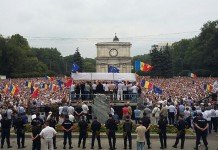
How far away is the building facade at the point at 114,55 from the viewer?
106m

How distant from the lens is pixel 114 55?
105812 millimetres

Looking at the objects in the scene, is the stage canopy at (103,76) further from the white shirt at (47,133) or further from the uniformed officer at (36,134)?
the white shirt at (47,133)

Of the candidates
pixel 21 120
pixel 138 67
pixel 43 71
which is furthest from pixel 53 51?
pixel 21 120

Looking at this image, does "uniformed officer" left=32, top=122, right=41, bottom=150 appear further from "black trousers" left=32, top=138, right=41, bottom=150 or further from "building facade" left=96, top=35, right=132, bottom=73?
"building facade" left=96, top=35, right=132, bottom=73

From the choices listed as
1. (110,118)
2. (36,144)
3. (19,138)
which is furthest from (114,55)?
(36,144)

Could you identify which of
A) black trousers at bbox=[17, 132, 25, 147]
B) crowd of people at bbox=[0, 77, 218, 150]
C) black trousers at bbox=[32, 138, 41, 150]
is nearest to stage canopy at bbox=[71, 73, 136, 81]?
crowd of people at bbox=[0, 77, 218, 150]

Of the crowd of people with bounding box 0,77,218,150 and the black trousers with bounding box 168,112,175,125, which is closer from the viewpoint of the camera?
the crowd of people with bounding box 0,77,218,150

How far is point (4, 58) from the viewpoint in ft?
315

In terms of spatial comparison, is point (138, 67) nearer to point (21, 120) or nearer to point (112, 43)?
point (21, 120)

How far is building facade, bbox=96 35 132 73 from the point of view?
→ 106 metres

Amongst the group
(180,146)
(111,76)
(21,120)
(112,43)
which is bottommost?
(180,146)

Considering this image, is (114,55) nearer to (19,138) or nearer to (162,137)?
(162,137)

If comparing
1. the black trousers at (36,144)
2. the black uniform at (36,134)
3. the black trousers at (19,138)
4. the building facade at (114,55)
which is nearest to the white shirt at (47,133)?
the black uniform at (36,134)

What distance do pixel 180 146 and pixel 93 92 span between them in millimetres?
10165
